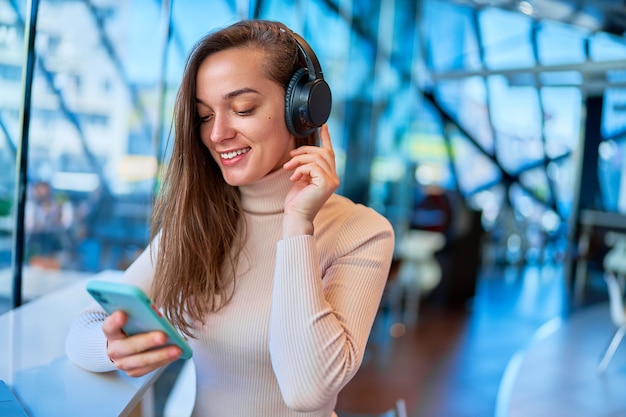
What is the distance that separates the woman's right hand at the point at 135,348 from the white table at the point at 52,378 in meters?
0.15

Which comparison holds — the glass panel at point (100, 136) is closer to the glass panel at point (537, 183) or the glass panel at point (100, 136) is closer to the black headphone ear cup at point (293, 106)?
the black headphone ear cup at point (293, 106)

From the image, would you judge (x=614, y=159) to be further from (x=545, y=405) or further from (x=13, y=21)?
(x=13, y=21)

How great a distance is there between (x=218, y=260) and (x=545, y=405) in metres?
3.54

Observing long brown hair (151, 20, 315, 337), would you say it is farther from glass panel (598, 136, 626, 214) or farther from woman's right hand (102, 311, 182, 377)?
glass panel (598, 136, 626, 214)

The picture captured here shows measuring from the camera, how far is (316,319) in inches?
42.8

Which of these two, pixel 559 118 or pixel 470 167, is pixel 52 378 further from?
pixel 470 167

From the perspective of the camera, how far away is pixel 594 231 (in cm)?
833

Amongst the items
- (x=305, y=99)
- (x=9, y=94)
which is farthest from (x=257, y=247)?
(x=9, y=94)

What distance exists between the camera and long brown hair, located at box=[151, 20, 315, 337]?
1262 mm

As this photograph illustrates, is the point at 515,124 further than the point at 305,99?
Yes

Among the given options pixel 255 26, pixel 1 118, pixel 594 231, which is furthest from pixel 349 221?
pixel 594 231

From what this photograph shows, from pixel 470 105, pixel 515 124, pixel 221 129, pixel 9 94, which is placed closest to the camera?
pixel 221 129

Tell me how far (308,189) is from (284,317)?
254 mm

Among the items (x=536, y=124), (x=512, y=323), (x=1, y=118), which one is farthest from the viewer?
(x=536, y=124)
